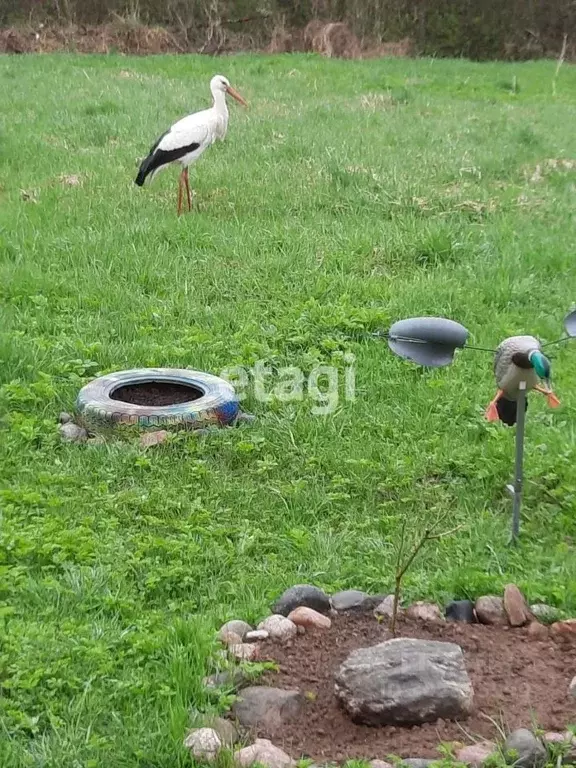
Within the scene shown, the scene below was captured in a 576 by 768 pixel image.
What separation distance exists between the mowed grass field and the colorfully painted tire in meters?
0.12

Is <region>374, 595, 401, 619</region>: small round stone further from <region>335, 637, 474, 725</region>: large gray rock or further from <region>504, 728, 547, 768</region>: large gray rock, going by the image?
<region>504, 728, 547, 768</region>: large gray rock

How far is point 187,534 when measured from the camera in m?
3.95

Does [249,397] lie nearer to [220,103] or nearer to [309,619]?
[309,619]

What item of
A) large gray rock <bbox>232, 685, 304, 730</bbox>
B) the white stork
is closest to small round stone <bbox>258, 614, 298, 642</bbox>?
large gray rock <bbox>232, 685, 304, 730</bbox>

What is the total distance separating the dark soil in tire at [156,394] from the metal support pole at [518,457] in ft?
6.02

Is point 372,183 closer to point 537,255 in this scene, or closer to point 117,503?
point 537,255

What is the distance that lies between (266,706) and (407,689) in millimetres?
382

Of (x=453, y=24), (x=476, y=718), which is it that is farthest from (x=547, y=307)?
(x=453, y=24)

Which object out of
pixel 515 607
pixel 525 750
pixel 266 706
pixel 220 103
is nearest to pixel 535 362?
pixel 515 607

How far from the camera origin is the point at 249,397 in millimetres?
5191

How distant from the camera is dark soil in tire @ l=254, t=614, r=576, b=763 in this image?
9.02 feet

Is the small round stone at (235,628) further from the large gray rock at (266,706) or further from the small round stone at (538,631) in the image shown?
the small round stone at (538,631)

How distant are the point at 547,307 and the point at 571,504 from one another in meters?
2.56

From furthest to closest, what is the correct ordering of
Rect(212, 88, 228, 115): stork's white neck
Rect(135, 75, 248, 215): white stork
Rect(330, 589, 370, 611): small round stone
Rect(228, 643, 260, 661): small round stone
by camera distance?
Rect(212, 88, 228, 115): stork's white neck
Rect(135, 75, 248, 215): white stork
Rect(330, 589, 370, 611): small round stone
Rect(228, 643, 260, 661): small round stone
